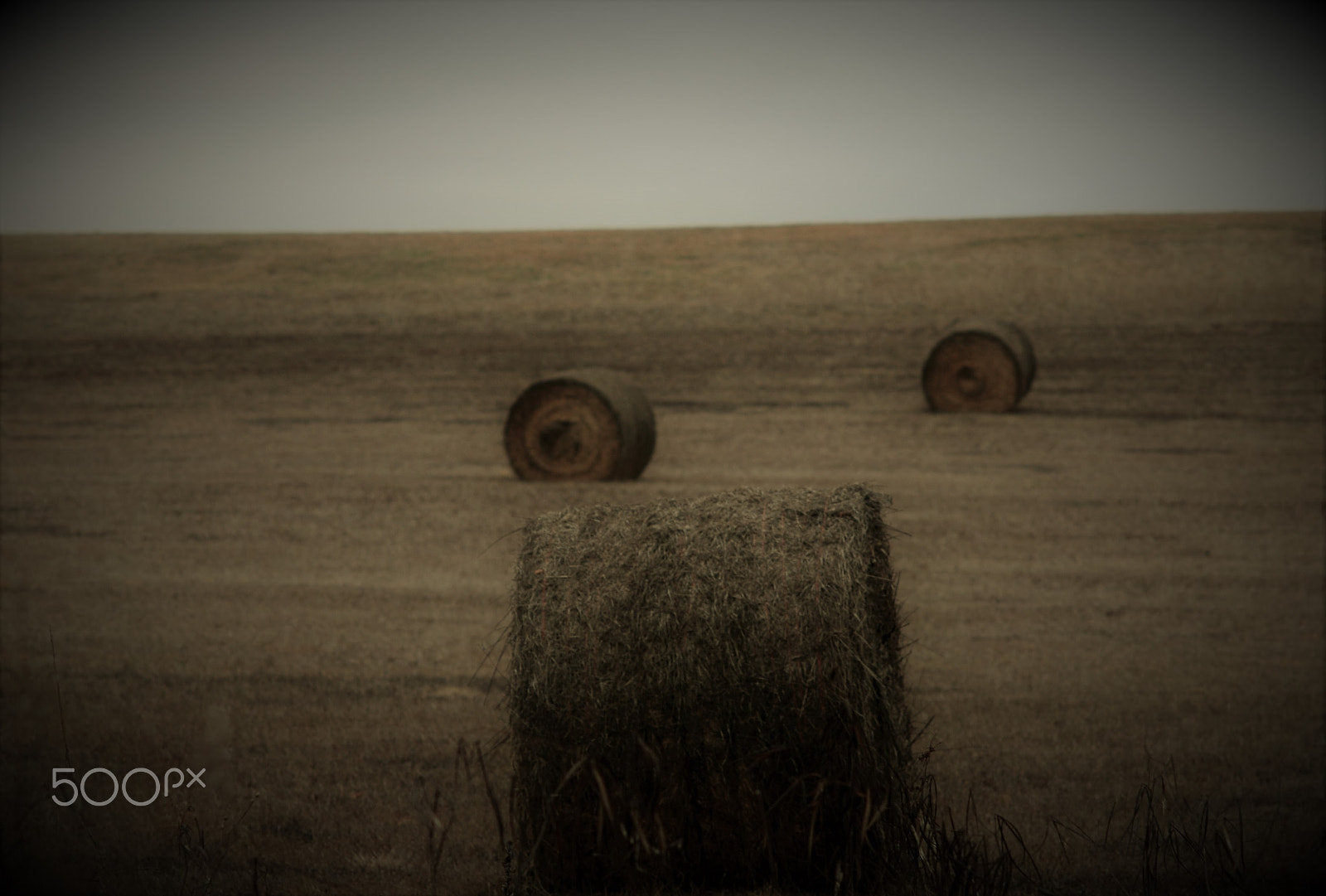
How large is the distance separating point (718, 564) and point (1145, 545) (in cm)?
720

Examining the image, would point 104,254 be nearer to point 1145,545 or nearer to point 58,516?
point 58,516

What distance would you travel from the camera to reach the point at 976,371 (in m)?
20.8

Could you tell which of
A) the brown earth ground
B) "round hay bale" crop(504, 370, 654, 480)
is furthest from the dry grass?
"round hay bale" crop(504, 370, 654, 480)

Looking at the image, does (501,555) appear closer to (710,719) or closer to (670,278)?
(710,719)

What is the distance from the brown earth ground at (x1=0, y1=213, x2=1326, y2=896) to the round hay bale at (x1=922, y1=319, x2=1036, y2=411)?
0.77 metres

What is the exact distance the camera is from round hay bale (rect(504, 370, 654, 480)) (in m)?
13.9

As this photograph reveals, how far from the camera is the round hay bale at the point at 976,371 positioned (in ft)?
67.3

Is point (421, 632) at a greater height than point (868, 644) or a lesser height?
→ lesser

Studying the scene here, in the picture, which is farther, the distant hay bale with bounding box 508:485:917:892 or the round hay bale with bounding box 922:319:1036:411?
the round hay bale with bounding box 922:319:1036:411

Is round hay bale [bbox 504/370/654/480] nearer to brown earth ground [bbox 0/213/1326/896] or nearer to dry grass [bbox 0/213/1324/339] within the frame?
brown earth ground [bbox 0/213/1326/896]

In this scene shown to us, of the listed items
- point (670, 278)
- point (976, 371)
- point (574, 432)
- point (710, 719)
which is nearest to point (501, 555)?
point (574, 432)

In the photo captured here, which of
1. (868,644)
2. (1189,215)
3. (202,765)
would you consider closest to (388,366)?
(202,765)

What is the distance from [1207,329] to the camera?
28.9 meters

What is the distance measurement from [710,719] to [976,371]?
1830 centimetres
